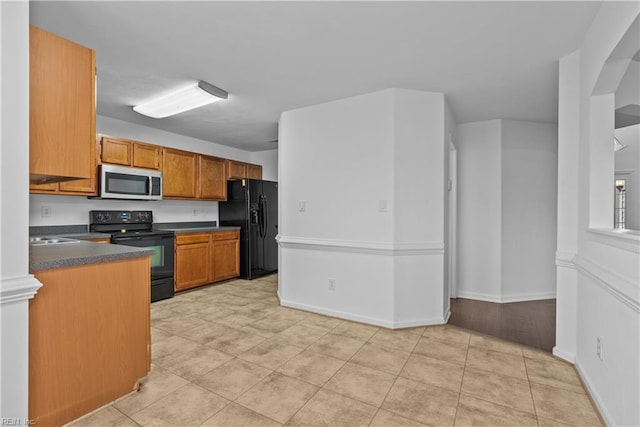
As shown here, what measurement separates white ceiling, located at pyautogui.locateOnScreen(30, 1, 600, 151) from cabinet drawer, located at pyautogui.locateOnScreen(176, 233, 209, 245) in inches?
70.9

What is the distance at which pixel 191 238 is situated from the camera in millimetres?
4449

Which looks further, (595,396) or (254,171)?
(254,171)

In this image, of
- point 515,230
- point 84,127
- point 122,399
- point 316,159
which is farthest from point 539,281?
point 84,127

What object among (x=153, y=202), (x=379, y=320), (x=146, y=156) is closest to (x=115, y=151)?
(x=146, y=156)

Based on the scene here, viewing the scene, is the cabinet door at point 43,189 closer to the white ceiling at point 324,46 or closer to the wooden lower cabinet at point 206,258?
the white ceiling at point 324,46

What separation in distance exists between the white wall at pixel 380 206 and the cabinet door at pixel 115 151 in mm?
2387

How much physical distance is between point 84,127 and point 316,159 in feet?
7.05

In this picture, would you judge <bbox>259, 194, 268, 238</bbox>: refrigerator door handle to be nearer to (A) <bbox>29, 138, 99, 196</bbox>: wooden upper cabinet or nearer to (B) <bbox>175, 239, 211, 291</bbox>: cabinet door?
(B) <bbox>175, 239, 211, 291</bbox>: cabinet door

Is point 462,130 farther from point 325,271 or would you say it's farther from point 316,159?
point 325,271

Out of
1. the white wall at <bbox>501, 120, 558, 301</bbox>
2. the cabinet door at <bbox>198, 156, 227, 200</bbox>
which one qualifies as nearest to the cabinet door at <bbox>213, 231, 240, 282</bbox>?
the cabinet door at <bbox>198, 156, 227, 200</bbox>

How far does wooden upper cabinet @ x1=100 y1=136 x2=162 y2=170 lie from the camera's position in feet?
12.3

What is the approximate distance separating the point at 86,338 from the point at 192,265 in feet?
9.07

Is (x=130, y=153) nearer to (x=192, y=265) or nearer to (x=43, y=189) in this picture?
(x=43, y=189)

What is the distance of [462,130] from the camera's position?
4172 mm
